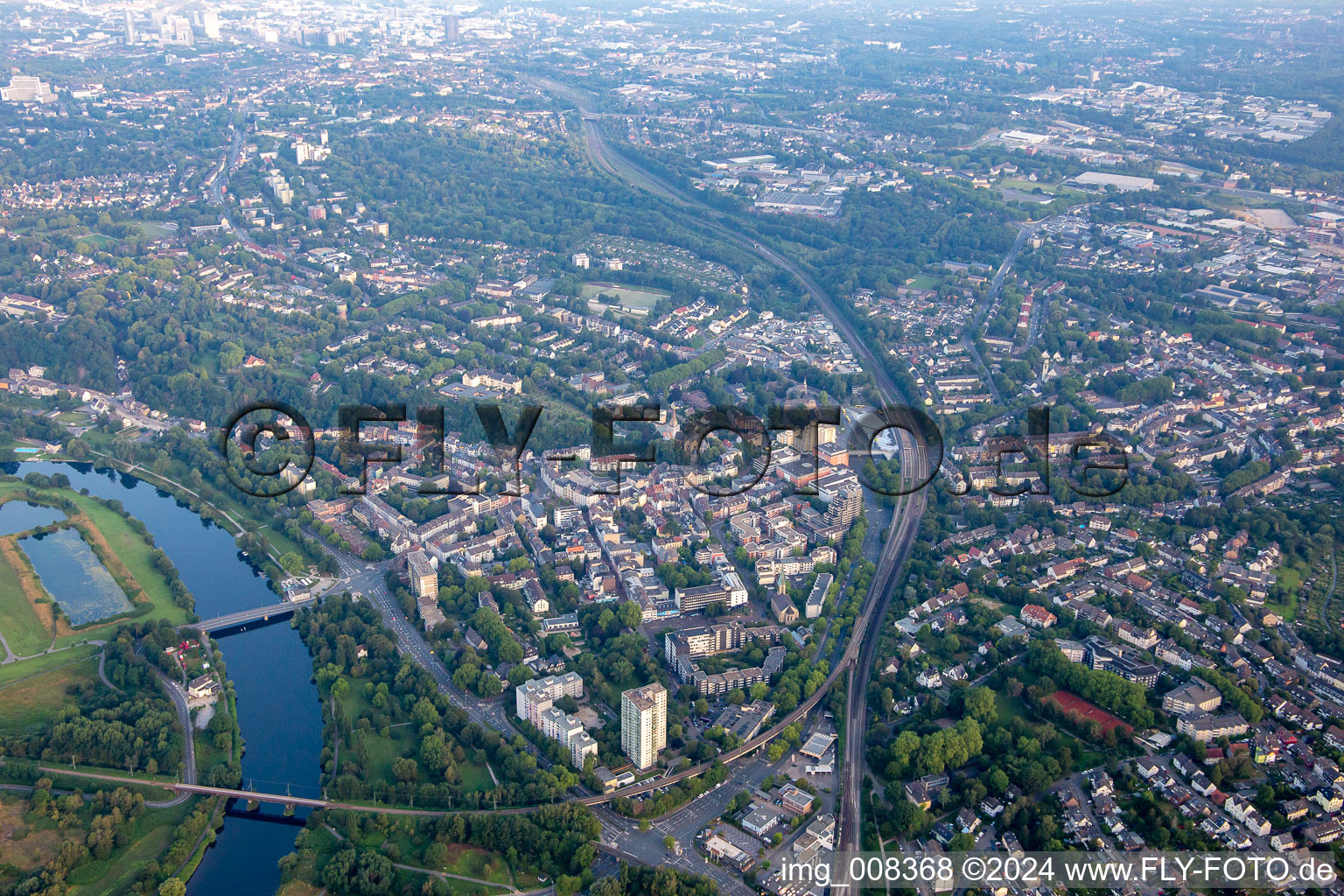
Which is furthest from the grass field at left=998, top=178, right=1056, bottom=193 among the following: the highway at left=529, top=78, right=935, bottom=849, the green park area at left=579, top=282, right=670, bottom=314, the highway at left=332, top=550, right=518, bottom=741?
the highway at left=332, top=550, right=518, bottom=741

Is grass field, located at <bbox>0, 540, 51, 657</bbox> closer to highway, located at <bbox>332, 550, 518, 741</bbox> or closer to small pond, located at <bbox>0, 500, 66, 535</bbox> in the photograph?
small pond, located at <bbox>0, 500, 66, 535</bbox>

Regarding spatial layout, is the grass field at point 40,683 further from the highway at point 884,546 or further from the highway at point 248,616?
the highway at point 884,546

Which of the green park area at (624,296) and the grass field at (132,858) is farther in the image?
the green park area at (624,296)

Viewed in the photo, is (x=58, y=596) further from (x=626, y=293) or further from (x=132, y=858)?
(x=626, y=293)

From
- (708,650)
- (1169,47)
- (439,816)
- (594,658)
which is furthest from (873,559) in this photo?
(1169,47)

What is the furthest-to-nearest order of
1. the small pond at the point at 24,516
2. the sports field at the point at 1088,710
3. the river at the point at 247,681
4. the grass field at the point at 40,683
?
the small pond at the point at 24,516
the grass field at the point at 40,683
the sports field at the point at 1088,710
the river at the point at 247,681

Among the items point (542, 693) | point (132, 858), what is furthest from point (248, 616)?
point (542, 693)

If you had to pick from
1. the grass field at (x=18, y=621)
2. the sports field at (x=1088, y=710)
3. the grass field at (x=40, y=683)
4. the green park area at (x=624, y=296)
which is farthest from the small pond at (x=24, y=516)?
Answer: the sports field at (x=1088, y=710)
